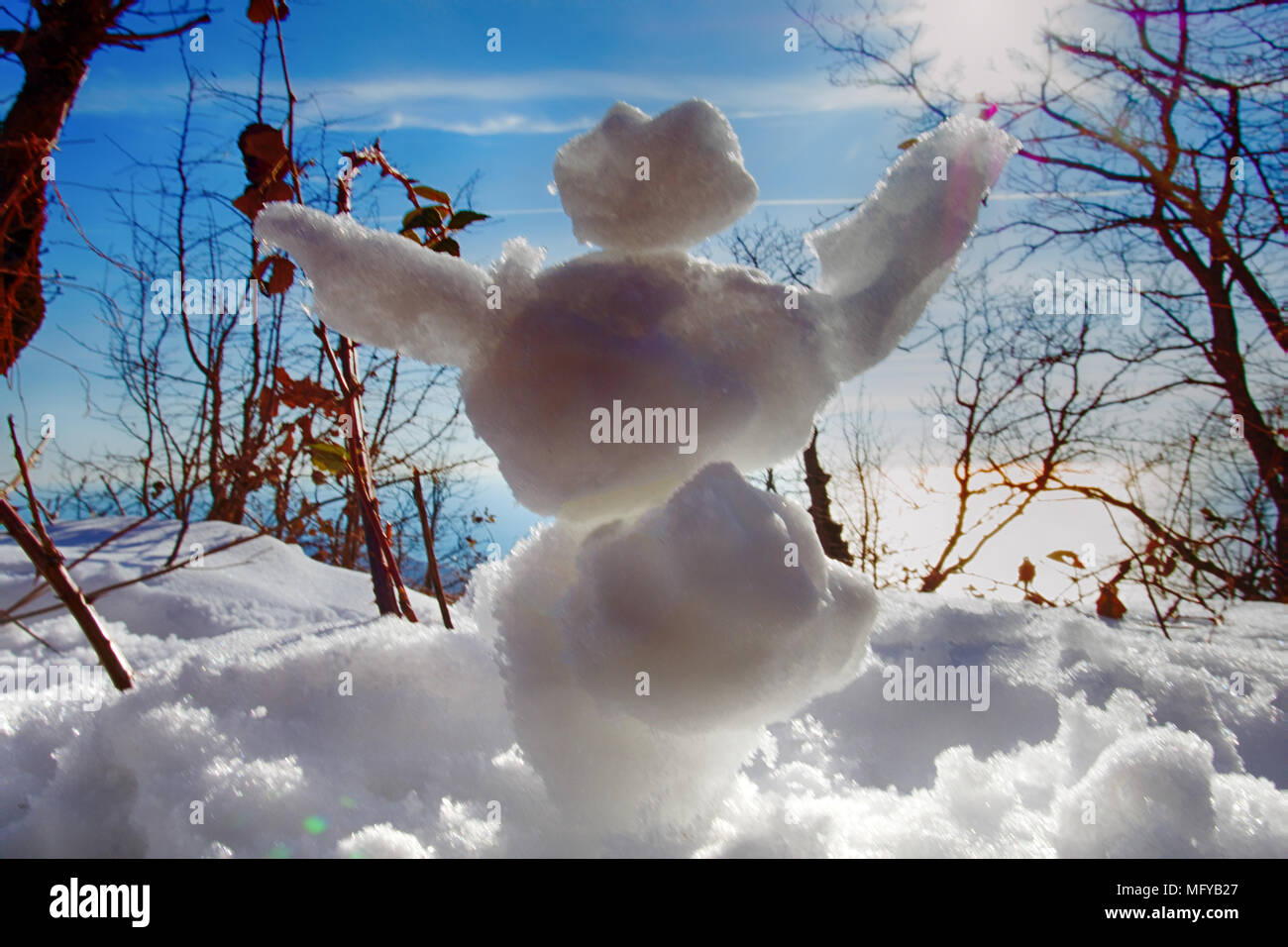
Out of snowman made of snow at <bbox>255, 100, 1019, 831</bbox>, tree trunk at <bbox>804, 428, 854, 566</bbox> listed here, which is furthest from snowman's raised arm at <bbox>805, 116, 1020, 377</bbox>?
tree trunk at <bbox>804, 428, 854, 566</bbox>

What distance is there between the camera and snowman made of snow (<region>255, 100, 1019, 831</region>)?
604mm

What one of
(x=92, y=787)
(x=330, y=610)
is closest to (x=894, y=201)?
(x=92, y=787)

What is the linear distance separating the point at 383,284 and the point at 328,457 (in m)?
0.61

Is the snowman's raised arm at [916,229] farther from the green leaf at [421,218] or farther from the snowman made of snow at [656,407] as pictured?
the green leaf at [421,218]

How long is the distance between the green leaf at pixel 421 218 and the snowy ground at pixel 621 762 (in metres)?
0.57

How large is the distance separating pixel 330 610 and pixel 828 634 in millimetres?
1438

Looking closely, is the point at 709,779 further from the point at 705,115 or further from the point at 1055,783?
the point at 705,115

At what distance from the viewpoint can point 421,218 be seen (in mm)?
1076

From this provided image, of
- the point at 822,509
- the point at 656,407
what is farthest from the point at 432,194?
the point at 822,509

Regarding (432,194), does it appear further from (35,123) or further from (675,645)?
(35,123)

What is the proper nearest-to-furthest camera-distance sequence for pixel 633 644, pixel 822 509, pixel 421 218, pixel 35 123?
pixel 633 644
pixel 421 218
pixel 35 123
pixel 822 509

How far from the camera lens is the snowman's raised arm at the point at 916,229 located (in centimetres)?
72

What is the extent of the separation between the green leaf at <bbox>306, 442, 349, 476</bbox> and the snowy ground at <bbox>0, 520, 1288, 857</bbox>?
274mm

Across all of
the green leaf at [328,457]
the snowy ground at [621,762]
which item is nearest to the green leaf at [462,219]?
the green leaf at [328,457]
